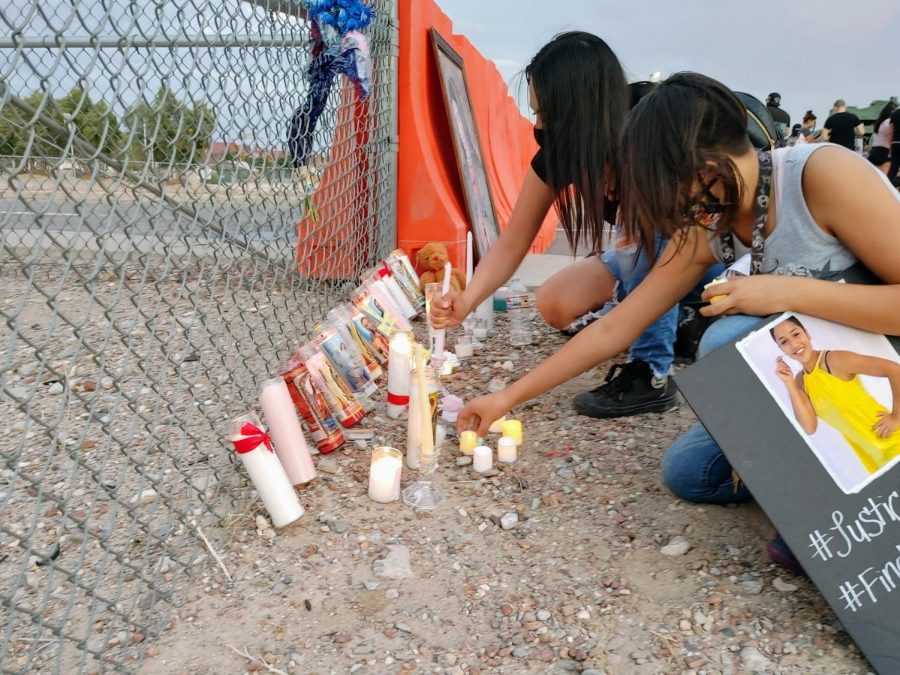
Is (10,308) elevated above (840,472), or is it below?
below

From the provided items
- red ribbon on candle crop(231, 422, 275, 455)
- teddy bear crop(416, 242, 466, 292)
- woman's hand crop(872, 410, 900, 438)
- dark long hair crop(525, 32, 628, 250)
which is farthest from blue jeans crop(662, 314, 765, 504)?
teddy bear crop(416, 242, 466, 292)

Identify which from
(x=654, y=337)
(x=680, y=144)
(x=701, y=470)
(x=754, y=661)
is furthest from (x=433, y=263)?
(x=754, y=661)

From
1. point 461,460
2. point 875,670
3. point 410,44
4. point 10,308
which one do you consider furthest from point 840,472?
point 10,308

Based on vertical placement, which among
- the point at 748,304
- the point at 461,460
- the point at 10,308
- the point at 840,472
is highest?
the point at 748,304

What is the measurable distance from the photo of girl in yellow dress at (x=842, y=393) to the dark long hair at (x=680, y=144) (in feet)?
1.26

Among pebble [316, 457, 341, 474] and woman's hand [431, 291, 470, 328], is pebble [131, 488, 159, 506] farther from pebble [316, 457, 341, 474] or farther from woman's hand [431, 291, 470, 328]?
woman's hand [431, 291, 470, 328]

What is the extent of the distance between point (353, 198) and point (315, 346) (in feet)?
4.81

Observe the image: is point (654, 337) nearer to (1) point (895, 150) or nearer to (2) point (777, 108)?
(2) point (777, 108)

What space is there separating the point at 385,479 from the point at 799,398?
1.20 meters

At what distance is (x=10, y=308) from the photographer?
4.68 meters

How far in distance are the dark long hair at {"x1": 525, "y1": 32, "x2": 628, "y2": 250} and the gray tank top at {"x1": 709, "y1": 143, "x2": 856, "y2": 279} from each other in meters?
0.72

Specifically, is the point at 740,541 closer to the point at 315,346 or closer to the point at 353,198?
the point at 315,346

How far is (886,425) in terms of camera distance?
162 cm

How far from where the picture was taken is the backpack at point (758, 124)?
7.34 feet
